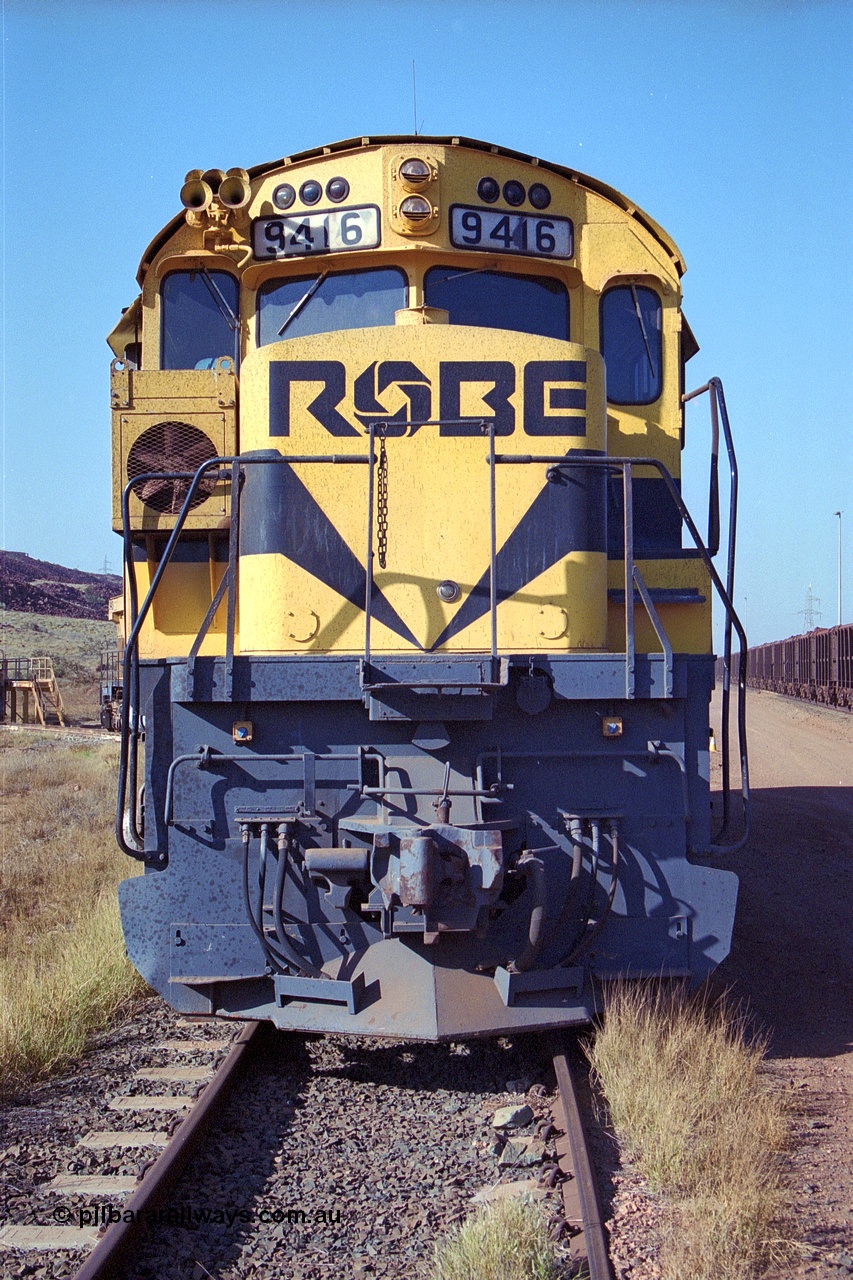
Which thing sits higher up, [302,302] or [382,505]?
[302,302]

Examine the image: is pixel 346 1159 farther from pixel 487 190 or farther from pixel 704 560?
pixel 487 190

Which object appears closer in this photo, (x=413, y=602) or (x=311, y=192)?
(x=413, y=602)

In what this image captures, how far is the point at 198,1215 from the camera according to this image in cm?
363

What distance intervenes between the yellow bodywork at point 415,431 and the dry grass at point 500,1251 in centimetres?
246

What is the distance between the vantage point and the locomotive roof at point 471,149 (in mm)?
5852

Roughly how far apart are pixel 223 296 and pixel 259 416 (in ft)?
3.38

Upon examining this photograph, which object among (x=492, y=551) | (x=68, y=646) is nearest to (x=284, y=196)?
(x=492, y=551)

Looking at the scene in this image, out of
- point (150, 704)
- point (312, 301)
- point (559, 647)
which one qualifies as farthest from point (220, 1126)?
point (312, 301)

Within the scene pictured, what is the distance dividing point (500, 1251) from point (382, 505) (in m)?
3.11

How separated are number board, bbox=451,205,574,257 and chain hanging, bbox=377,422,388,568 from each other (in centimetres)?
132

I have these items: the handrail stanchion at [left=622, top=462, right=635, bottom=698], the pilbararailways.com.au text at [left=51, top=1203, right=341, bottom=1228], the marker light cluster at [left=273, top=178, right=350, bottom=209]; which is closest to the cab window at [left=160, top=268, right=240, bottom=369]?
the marker light cluster at [left=273, top=178, right=350, bottom=209]

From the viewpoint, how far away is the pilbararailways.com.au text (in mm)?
3578

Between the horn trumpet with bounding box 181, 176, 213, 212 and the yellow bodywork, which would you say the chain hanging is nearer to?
the yellow bodywork

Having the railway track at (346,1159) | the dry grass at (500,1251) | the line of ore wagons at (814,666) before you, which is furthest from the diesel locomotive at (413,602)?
the line of ore wagons at (814,666)
